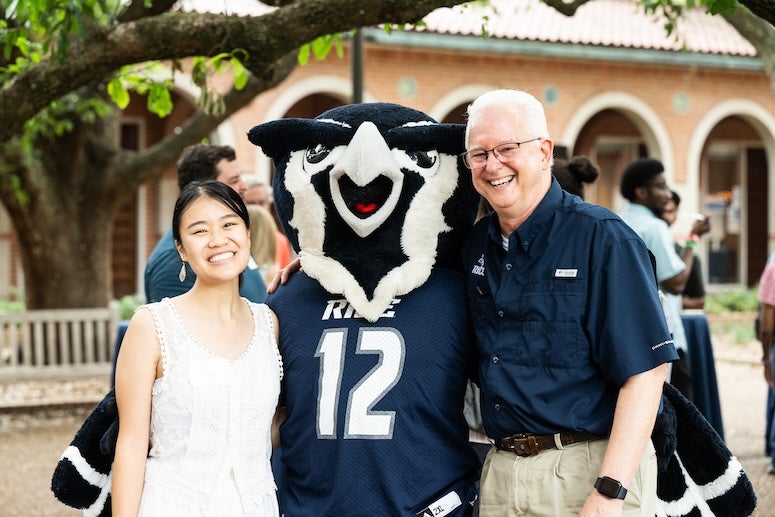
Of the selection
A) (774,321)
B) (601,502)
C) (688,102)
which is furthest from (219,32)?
(688,102)

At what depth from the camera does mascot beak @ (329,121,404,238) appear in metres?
3.06

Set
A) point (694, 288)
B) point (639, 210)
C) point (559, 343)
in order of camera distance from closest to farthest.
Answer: point (559, 343)
point (639, 210)
point (694, 288)

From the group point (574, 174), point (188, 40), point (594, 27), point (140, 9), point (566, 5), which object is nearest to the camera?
point (566, 5)

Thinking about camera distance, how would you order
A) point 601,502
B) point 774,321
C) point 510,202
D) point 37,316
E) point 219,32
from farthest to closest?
point 37,316 < point 774,321 < point 219,32 < point 510,202 < point 601,502

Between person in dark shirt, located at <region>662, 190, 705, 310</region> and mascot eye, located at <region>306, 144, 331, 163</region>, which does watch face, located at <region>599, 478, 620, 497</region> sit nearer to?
mascot eye, located at <region>306, 144, 331, 163</region>

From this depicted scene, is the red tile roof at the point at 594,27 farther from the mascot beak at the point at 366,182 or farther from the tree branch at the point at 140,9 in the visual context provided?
the mascot beak at the point at 366,182

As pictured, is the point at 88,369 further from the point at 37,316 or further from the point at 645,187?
the point at 645,187

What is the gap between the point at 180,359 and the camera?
2770 millimetres

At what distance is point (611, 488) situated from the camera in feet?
8.57

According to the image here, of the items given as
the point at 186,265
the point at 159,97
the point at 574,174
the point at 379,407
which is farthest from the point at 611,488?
the point at 159,97

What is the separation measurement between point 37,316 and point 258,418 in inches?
353

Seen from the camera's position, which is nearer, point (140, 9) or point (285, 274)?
point (285, 274)

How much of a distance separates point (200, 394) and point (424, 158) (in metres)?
1.08

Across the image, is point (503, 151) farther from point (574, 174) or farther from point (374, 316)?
point (574, 174)
